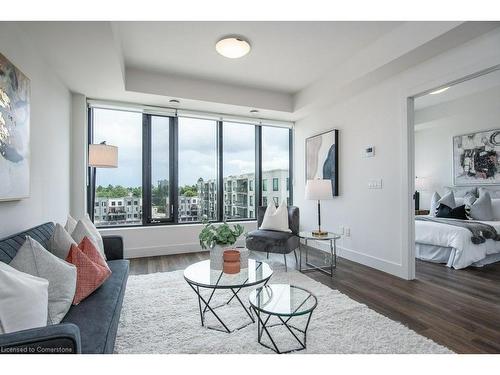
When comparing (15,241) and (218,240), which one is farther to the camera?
(218,240)

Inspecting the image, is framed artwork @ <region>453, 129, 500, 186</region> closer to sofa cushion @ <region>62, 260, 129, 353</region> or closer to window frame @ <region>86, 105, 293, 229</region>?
window frame @ <region>86, 105, 293, 229</region>

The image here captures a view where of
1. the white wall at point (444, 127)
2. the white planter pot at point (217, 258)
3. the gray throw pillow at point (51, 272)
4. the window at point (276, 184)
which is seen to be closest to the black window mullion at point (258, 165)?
the window at point (276, 184)

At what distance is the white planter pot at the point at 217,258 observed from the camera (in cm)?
227

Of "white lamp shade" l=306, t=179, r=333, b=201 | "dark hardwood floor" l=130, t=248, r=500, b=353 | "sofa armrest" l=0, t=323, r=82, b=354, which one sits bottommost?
"dark hardwood floor" l=130, t=248, r=500, b=353

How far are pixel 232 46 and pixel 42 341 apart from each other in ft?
9.35

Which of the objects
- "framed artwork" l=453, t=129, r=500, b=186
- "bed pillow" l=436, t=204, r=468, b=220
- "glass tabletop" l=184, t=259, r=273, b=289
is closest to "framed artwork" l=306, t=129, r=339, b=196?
"bed pillow" l=436, t=204, r=468, b=220

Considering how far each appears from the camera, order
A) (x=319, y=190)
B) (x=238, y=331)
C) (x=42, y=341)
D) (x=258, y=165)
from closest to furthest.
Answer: (x=42, y=341), (x=238, y=331), (x=319, y=190), (x=258, y=165)

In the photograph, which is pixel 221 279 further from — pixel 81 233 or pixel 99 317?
pixel 81 233

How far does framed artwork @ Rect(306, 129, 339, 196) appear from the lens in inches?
169

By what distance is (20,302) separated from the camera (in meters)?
1.16

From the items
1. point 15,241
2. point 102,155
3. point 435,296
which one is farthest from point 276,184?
point 15,241

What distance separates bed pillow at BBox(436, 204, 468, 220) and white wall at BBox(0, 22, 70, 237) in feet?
18.0

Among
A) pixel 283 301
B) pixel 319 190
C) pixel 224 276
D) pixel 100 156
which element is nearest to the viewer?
pixel 283 301

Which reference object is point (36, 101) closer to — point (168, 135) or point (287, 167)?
point (168, 135)
